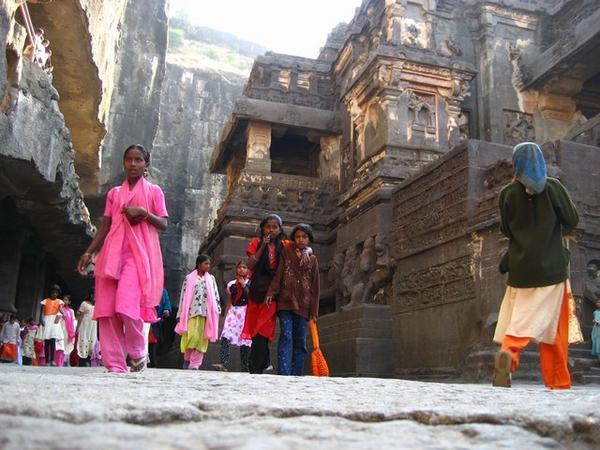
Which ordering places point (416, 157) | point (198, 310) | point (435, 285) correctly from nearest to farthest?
point (198, 310), point (435, 285), point (416, 157)

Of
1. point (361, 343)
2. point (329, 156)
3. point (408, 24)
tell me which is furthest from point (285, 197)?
point (361, 343)

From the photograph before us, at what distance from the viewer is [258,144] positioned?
1599 cm

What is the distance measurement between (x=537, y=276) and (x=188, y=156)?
24197mm

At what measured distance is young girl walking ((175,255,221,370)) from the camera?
7.54 metres

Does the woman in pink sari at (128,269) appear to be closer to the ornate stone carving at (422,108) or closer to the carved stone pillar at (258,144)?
the ornate stone carving at (422,108)

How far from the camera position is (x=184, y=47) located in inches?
1551

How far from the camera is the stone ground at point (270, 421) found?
1.42 metres

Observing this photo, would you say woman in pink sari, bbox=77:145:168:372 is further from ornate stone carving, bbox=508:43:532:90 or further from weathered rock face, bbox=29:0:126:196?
ornate stone carving, bbox=508:43:532:90

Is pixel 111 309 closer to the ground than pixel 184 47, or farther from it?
closer to the ground

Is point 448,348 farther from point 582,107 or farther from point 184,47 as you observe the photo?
point 184,47

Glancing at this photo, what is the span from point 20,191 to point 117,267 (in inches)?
208

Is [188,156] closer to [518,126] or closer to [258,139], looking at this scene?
[258,139]

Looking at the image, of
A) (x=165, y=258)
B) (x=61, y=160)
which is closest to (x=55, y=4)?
(x=61, y=160)

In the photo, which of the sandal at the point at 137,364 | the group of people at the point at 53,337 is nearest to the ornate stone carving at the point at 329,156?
the group of people at the point at 53,337
